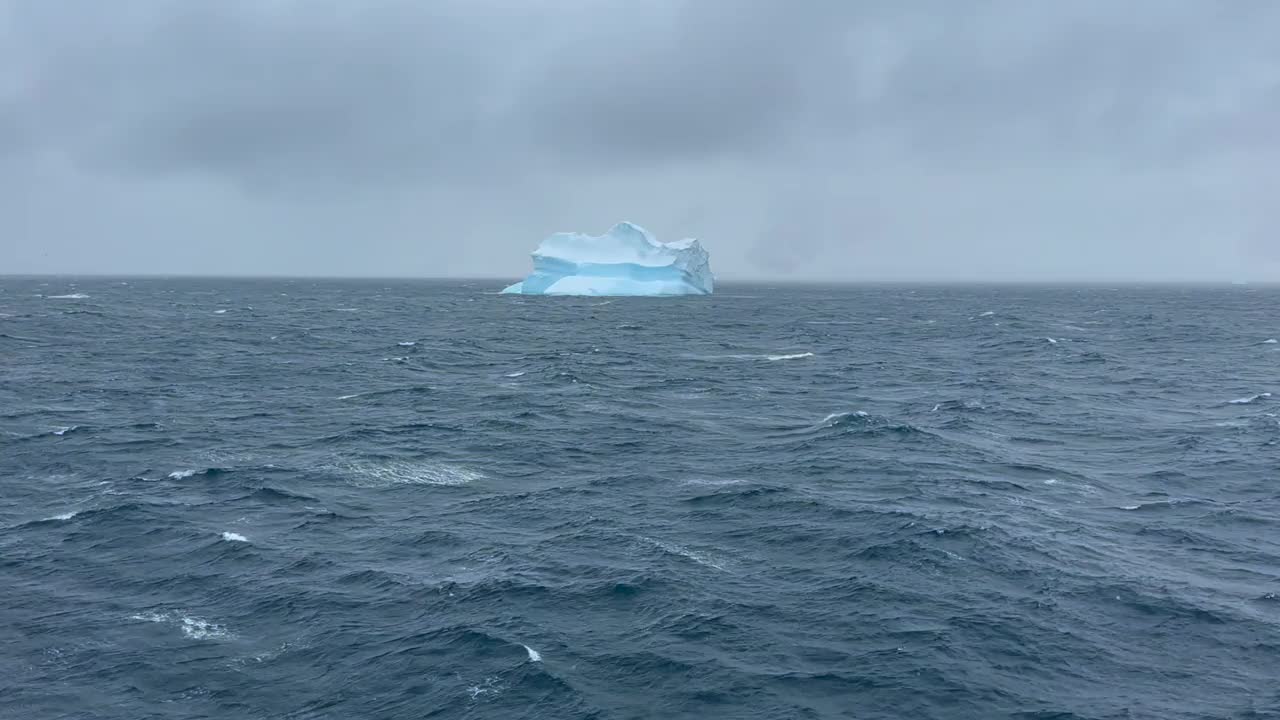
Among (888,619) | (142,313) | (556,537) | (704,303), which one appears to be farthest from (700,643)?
(704,303)

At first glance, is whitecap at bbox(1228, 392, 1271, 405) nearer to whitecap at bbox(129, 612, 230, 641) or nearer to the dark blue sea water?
the dark blue sea water

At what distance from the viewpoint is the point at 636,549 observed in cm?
2659

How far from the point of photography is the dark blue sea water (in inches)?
745

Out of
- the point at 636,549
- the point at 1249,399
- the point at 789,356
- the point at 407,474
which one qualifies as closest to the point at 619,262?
the point at 789,356

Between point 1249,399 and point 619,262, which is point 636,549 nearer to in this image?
point 1249,399

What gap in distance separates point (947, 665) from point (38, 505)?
1088 inches

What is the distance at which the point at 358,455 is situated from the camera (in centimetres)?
3778

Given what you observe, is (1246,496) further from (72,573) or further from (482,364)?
(482,364)

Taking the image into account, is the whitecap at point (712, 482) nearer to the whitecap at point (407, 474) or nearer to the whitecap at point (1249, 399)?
the whitecap at point (407, 474)

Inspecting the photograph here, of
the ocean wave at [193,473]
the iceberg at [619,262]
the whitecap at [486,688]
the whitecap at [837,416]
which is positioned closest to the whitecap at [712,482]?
the whitecap at [837,416]

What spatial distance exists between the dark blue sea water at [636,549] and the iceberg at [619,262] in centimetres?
9325

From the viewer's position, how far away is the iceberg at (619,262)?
14950 cm

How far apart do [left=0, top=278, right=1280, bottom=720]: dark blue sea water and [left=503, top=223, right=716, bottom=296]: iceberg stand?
93.2 metres

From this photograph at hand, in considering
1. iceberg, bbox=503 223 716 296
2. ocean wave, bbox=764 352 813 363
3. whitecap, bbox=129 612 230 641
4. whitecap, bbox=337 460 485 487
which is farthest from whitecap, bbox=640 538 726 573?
iceberg, bbox=503 223 716 296
